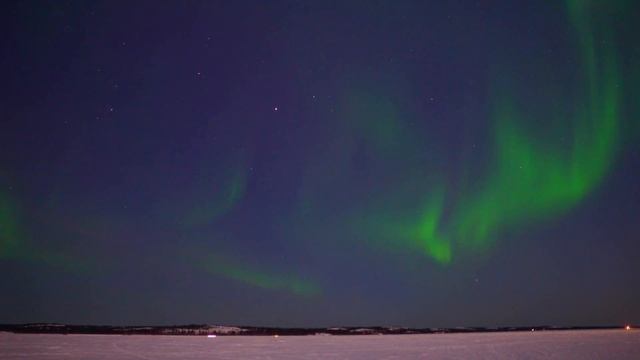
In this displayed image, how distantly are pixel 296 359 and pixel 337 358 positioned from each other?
6.62 feet

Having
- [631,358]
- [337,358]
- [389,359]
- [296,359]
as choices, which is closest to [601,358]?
[631,358]

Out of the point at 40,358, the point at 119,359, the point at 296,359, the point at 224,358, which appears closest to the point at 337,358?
the point at 296,359

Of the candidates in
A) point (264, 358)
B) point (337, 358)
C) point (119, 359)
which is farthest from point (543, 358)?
point (119, 359)

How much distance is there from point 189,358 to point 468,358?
14.0 m

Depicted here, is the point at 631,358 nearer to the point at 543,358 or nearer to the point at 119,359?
the point at 543,358

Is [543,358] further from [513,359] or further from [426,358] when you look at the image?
[426,358]

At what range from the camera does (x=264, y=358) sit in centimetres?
2675

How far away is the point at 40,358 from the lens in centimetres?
2538

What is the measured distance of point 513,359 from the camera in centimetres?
2562

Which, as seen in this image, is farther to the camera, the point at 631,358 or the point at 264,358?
the point at 264,358

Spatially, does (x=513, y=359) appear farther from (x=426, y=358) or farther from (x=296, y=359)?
(x=296, y=359)

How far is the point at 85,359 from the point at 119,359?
1.48 m

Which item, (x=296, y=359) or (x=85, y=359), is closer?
(x=85, y=359)

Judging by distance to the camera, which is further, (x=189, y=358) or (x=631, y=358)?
(x=189, y=358)
